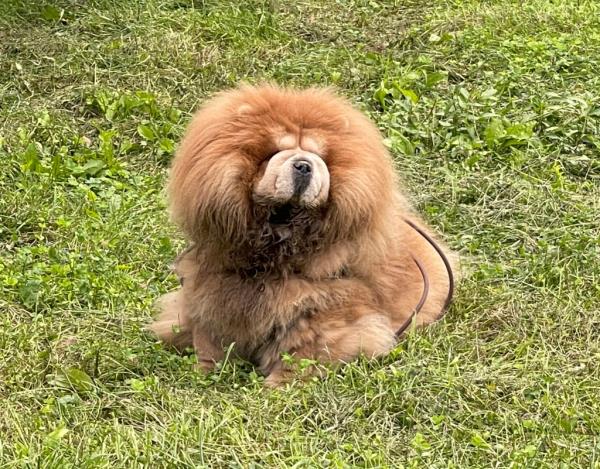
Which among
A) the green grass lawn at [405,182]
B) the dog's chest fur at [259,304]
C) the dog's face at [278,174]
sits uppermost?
the dog's face at [278,174]

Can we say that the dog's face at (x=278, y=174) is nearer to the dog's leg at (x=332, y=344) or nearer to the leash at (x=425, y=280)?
the dog's leg at (x=332, y=344)

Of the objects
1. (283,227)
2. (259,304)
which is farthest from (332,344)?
(283,227)

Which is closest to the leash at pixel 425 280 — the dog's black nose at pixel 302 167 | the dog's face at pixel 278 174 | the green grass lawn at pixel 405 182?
the green grass lawn at pixel 405 182

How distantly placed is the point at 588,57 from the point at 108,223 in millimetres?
3751

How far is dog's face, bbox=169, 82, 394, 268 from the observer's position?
13.0 ft

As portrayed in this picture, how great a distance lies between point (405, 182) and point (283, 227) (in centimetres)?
211

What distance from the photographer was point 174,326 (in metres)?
4.35

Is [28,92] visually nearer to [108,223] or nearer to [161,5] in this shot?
[161,5]

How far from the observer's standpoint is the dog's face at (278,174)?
13.0ft

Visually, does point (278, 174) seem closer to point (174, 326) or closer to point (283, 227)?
point (283, 227)

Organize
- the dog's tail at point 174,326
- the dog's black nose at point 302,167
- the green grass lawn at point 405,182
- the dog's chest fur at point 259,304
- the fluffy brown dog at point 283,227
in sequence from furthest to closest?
the dog's tail at point 174,326 < the dog's chest fur at point 259,304 < the fluffy brown dog at point 283,227 < the dog's black nose at point 302,167 < the green grass lawn at point 405,182

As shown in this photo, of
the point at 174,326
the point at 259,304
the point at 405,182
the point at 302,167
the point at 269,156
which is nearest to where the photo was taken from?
the point at 302,167

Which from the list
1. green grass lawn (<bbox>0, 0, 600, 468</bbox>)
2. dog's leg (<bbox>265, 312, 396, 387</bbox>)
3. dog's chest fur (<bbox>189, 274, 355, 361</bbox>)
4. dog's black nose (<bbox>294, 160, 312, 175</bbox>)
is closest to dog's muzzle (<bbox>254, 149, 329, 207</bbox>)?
dog's black nose (<bbox>294, 160, 312, 175</bbox>)

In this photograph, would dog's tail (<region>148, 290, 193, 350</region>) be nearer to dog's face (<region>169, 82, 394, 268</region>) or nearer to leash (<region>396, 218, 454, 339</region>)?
dog's face (<region>169, 82, 394, 268</region>)
